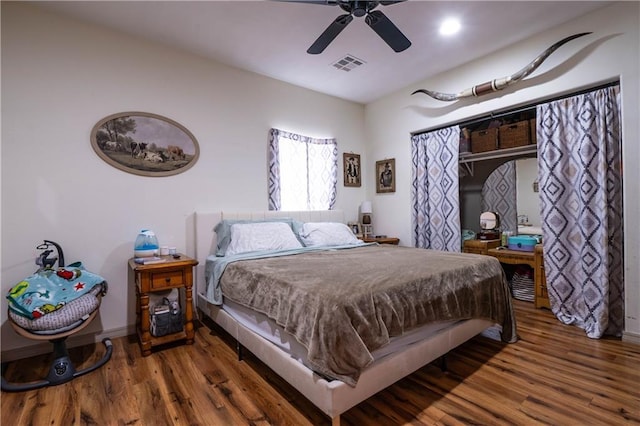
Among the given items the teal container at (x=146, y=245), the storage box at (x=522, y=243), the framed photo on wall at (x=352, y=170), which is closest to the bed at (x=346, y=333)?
the teal container at (x=146, y=245)

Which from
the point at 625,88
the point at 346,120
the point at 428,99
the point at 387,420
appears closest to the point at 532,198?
the point at 625,88

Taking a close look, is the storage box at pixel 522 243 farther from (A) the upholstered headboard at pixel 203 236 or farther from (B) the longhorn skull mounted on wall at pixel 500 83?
(A) the upholstered headboard at pixel 203 236

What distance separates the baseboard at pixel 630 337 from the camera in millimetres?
2477

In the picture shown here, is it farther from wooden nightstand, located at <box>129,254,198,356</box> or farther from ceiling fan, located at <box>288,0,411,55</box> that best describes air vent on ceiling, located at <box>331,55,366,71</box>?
wooden nightstand, located at <box>129,254,198,356</box>

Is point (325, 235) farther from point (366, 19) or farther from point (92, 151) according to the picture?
point (92, 151)

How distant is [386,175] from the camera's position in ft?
15.0

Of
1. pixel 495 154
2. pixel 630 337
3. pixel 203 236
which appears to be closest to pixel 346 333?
pixel 203 236

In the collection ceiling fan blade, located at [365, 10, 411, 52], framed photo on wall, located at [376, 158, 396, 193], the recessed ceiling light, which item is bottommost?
framed photo on wall, located at [376, 158, 396, 193]

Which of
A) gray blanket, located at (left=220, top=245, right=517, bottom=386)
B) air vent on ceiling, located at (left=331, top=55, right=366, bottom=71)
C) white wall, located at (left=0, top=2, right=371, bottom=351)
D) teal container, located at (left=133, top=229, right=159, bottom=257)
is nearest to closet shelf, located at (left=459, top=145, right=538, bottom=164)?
gray blanket, located at (left=220, top=245, right=517, bottom=386)

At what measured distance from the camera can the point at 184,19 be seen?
8.77 feet

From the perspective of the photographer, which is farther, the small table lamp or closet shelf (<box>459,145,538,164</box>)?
the small table lamp

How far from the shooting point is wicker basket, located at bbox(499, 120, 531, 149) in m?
3.37

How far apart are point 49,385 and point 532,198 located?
16.1ft

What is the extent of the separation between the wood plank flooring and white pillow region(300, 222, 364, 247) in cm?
139
